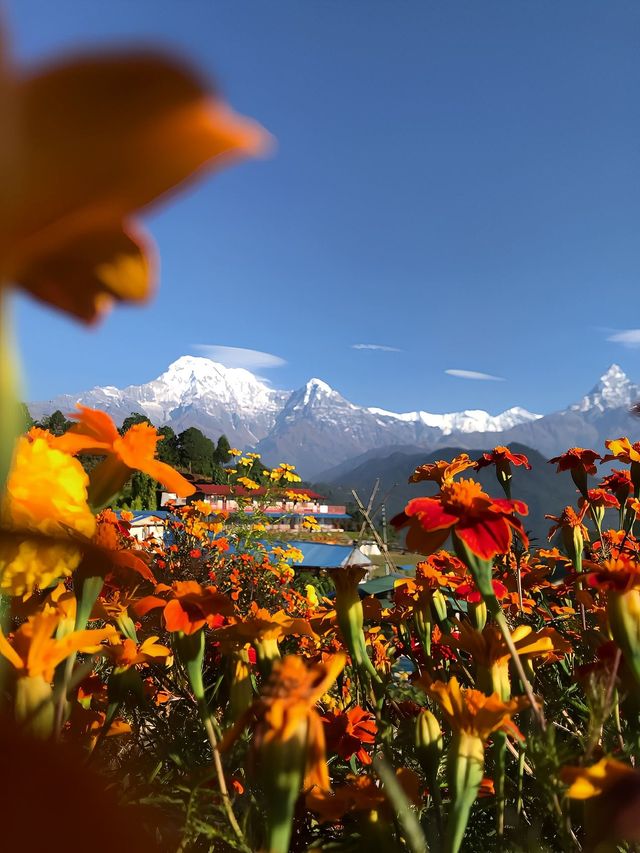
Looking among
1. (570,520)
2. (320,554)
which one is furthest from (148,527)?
(320,554)

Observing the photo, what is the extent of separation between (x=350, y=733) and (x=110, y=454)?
1.82 ft

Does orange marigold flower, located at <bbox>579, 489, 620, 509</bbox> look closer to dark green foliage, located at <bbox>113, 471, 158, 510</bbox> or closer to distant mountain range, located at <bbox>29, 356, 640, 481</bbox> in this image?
dark green foliage, located at <bbox>113, 471, 158, 510</bbox>

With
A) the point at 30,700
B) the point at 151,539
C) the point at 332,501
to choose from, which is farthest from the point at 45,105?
the point at 332,501

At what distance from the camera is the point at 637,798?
1.40ft

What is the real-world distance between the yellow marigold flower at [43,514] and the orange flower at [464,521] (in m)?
0.41

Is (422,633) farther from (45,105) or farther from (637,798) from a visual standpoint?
(45,105)

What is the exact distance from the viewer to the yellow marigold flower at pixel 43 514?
0.44m

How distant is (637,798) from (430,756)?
271 millimetres

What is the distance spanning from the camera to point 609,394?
174m

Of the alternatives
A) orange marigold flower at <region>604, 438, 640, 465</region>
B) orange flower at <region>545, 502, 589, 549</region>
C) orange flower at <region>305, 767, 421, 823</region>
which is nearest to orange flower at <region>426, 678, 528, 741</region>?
orange flower at <region>305, 767, 421, 823</region>

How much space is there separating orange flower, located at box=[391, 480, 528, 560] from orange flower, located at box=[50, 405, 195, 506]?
0.31 meters

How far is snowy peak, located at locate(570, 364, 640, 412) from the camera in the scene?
16962cm

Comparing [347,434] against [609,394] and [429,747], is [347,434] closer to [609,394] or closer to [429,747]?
[609,394]

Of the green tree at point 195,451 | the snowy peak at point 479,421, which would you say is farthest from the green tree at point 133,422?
the snowy peak at point 479,421
